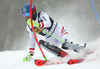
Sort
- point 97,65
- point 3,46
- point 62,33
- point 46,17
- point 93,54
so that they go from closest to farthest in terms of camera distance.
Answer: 1. point 97,65
2. point 93,54
3. point 46,17
4. point 62,33
5. point 3,46

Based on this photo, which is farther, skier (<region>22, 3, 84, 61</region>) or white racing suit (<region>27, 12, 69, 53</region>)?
white racing suit (<region>27, 12, 69, 53</region>)

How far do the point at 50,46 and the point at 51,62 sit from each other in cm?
56

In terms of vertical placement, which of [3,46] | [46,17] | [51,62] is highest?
[46,17]

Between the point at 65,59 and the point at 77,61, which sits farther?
the point at 65,59

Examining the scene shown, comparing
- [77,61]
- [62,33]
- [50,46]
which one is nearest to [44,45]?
[50,46]

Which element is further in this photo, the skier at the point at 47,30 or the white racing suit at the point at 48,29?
the white racing suit at the point at 48,29

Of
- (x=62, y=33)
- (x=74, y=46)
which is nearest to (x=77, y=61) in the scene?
(x=74, y=46)

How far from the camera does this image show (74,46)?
4934 mm

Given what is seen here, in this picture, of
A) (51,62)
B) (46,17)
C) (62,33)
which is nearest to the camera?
(51,62)

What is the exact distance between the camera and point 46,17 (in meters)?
5.56

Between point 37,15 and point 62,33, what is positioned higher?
point 37,15

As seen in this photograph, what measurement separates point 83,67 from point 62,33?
7.82ft

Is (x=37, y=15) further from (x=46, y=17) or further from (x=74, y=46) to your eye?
(x=74, y=46)

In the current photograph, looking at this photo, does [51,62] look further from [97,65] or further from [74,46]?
[97,65]
